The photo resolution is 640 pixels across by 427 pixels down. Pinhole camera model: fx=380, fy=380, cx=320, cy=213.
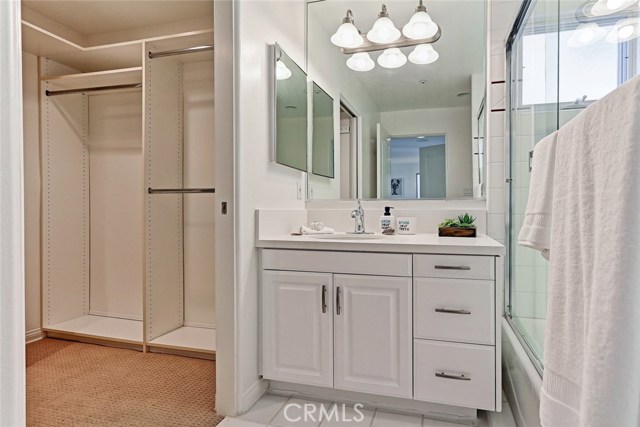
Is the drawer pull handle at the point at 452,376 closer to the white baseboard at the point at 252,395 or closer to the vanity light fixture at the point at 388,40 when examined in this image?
the white baseboard at the point at 252,395

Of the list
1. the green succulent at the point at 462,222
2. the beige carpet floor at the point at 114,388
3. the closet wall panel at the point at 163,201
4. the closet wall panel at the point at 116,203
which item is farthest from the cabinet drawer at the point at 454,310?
the closet wall panel at the point at 116,203

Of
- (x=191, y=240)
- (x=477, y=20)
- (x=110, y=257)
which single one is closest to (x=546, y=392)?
(x=477, y=20)

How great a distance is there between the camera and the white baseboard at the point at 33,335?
2.65 m

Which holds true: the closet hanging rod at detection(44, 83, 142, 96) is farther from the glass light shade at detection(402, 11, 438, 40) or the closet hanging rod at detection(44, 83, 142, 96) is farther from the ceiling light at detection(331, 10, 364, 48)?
the glass light shade at detection(402, 11, 438, 40)

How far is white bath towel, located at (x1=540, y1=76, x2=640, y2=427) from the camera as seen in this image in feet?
1.83

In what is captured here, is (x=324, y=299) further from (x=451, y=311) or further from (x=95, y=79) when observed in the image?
(x=95, y=79)

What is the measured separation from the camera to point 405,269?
174cm

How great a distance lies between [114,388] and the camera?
2043 mm

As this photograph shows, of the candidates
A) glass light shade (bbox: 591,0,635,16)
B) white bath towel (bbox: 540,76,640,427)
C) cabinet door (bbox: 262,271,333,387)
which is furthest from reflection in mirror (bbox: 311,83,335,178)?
white bath towel (bbox: 540,76,640,427)

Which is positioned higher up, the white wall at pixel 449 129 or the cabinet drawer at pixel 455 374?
the white wall at pixel 449 129

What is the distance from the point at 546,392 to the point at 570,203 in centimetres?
41

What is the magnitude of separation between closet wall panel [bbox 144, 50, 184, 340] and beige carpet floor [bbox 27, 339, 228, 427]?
297mm

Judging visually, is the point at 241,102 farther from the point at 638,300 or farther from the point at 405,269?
the point at 638,300

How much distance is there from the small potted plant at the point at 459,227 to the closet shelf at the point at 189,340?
1.57m
